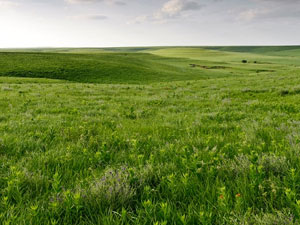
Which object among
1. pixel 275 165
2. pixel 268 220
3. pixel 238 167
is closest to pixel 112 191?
pixel 268 220

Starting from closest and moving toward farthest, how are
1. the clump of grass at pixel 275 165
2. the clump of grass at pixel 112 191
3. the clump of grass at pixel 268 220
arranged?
the clump of grass at pixel 268 220 → the clump of grass at pixel 112 191 → the clump of grass at pixel 275 165

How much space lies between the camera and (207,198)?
267 centimetres

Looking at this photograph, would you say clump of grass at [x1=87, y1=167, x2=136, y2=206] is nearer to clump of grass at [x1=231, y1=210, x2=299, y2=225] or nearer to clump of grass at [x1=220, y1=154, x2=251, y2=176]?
clump of grass at [x1=231, y1=210, x2=299, y2=225]

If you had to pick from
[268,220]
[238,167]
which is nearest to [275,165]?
[238,167]

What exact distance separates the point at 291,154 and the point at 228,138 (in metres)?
1.74

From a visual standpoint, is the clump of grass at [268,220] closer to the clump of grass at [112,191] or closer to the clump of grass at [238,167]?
the clump of grass at [238,167]

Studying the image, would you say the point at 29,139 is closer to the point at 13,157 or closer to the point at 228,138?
the point at 13,157

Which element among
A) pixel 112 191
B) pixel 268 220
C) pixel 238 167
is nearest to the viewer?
pixel 268 220

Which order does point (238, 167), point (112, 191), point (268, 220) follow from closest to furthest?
point (268, 220)
point (112, 191)
point (238, 167)

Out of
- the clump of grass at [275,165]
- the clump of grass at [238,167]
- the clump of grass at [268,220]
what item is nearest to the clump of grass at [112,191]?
the clump of grass at [268,220]

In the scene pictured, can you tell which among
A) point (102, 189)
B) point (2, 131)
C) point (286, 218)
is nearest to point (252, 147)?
point (286, 218)

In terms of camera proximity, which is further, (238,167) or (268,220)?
(238,167)

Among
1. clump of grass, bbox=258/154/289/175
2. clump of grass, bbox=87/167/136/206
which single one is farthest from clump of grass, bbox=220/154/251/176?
clump of grass, bbox=87/167/136/206

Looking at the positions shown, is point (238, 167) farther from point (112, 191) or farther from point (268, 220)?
point (112, 191)
